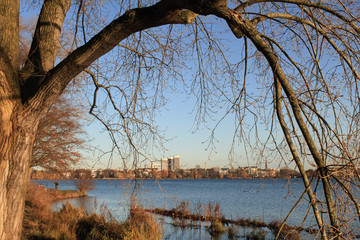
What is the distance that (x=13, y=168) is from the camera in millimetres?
3275

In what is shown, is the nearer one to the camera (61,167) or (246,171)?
(246,171)

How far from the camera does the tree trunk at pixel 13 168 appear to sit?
10.5ft

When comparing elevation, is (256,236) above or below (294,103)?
below

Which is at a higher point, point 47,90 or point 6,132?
point 47,90

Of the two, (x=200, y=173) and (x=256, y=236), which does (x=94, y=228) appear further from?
(x=256, y=236)

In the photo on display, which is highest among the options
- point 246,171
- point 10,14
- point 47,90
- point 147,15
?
point 10,14

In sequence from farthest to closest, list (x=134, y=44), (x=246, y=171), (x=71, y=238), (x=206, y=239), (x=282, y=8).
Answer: (x=206, y=239), (x=71, y=238), (x=134, y=44), (x=282, y=8), (x=246, y=171)

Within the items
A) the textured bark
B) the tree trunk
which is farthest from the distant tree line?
the tree trunk

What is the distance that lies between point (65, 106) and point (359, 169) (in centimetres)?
1510

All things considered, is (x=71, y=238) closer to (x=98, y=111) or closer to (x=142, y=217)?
(x=142, y=217)

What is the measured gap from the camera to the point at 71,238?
9.23 meters

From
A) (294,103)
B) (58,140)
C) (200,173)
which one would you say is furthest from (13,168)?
(58,140)

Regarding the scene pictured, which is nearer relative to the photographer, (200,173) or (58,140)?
(200,173)

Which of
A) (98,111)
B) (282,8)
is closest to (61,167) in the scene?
(98,111)
